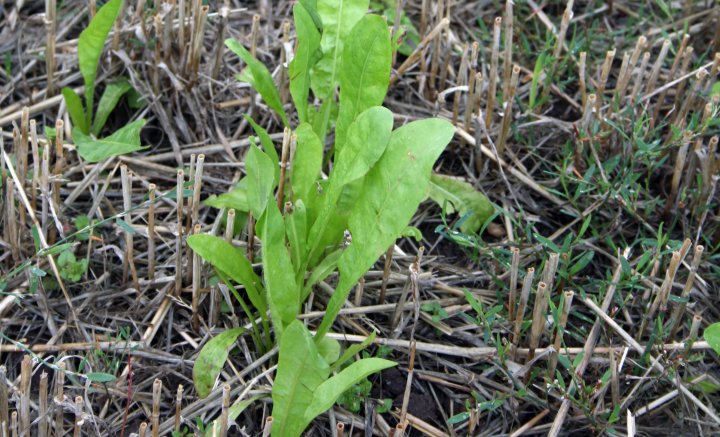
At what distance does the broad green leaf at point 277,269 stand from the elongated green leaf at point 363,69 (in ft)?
0.79

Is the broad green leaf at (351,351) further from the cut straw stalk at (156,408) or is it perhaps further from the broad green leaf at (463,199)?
the broad green leaf at (463,199)

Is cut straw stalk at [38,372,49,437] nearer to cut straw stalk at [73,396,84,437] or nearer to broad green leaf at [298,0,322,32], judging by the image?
cut straw stalk at [73,396,84,437]

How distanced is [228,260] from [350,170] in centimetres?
30

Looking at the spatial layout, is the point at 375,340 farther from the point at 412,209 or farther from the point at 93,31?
the point at 93,31

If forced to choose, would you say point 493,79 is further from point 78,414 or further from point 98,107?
point 78,414

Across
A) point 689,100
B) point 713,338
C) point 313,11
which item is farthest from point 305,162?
point 689,100

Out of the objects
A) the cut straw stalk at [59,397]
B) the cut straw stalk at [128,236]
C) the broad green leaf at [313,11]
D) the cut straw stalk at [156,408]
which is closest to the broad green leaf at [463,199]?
the broad green leaf at [313,11]

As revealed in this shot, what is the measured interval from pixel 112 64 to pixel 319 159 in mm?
779

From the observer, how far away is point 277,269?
1651 millimetres

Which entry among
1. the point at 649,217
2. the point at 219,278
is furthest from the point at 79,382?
the point at 649,217

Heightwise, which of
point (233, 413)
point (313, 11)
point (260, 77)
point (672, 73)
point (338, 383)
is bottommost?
point (233, 413)

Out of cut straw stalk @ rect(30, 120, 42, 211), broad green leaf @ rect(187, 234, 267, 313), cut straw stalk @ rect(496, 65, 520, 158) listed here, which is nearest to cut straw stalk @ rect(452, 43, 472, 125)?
cut straw stalk @ rect(496, 65, 520, 158)

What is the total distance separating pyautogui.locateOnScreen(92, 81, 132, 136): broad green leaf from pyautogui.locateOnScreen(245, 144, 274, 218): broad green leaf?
65 centimetres

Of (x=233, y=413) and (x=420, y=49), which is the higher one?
(x=420, y=49)
